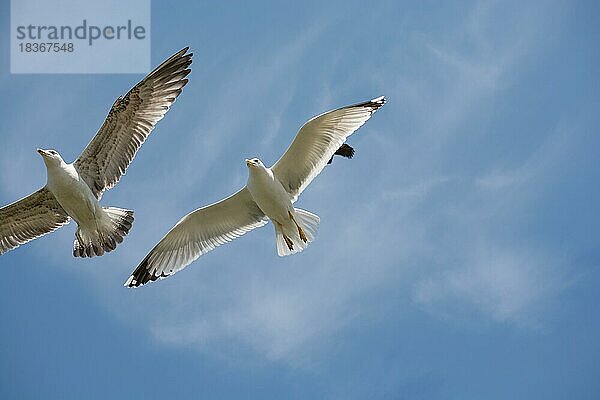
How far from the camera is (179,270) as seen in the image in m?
7.84

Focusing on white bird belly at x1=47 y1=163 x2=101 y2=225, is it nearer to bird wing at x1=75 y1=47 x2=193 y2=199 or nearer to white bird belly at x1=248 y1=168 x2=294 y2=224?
bird wing at x1=75 y1=47 x2=193 y2=199

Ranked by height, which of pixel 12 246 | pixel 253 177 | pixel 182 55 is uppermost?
pixel 182 55

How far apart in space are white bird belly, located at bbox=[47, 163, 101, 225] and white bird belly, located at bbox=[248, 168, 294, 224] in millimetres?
995

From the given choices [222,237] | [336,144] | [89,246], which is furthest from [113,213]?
[336,144]

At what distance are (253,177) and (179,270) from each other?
3.09ft

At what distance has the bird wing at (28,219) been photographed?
301 inches

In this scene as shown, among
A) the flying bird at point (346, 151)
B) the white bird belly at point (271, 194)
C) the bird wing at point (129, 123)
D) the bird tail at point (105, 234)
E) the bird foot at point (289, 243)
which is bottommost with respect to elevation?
the bird tail at point (105, 234)

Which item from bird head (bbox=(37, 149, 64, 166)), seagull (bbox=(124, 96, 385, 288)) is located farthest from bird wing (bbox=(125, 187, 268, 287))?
bird head (bbox=(37, 149, 64, 166))

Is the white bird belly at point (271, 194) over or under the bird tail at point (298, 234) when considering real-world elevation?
over

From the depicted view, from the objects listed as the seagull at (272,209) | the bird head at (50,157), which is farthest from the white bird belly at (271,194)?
the bird head at (50,157)

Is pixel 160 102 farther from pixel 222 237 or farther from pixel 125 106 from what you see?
pixel 222 237

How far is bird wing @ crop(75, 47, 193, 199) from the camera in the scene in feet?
24.6

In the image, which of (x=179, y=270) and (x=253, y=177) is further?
(x=179, y=270)

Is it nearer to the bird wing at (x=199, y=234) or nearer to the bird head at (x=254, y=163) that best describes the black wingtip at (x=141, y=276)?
the bird wing at (x=199, y=234)
